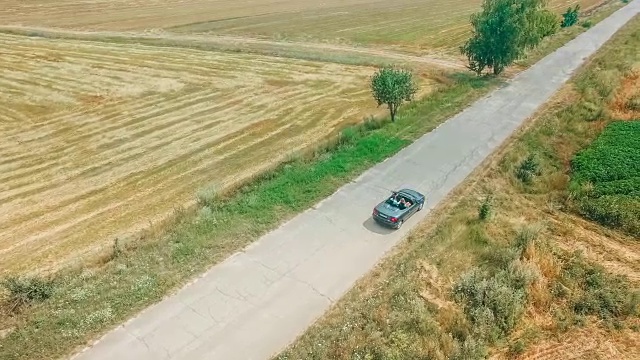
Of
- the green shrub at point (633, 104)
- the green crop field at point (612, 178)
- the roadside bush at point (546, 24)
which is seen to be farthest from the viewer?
the roadside bush at point (546, 24)

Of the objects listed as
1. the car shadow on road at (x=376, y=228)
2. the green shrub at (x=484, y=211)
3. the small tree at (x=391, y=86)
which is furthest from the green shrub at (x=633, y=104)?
the car shadow on road at (x=376, y=228)

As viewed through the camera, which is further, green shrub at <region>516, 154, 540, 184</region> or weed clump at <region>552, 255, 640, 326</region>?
green shrub at <region>516, 154, 540, 184</region>

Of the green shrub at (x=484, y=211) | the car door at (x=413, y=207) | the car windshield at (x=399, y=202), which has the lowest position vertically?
the green shrub at (x=484, y=211)

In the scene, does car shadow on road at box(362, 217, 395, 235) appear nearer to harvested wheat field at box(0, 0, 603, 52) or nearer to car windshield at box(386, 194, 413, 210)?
car windshield at box(386, 194, 413, 210)

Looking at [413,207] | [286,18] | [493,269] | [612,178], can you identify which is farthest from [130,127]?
[286,18]

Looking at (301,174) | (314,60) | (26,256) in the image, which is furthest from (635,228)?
(314,60)

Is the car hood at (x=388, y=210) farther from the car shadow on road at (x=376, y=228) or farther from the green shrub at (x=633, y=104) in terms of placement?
the green shrub at (x=633, y=104)

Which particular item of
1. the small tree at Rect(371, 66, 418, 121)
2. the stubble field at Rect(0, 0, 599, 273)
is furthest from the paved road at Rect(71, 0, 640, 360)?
the stubble field at Rect(0, 0, 599, 273)
